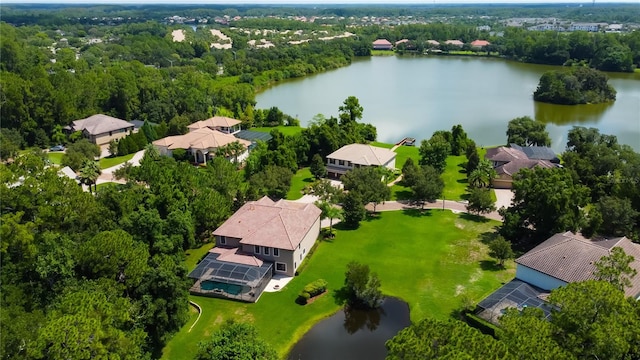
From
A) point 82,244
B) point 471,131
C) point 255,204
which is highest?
point 82,244

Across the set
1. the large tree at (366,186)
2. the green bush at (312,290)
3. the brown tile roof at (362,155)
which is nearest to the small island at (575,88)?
the brown tile roof at (362,155)

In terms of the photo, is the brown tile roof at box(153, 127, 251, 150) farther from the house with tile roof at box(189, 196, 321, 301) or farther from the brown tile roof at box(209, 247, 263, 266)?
the brown tile roof at box(209, 247, 263, 266)

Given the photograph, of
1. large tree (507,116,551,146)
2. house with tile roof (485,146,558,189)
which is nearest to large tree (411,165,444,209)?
house with tile roof (485,146,558,189)

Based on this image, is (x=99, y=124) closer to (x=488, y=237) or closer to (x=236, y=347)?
(x=488, y=237)

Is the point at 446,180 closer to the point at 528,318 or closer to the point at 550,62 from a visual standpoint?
the point at 528,318

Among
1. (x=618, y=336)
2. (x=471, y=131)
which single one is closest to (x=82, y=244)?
(x=618, y=336)

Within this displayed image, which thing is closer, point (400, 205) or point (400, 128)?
point (400, 205)

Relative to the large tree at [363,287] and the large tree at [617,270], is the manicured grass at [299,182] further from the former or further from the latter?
the large tree at [617,270]
